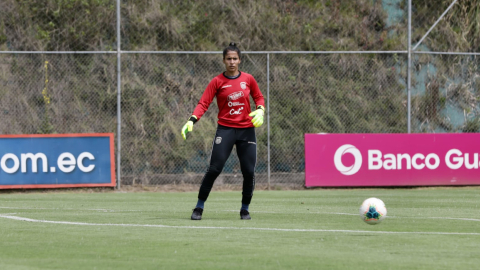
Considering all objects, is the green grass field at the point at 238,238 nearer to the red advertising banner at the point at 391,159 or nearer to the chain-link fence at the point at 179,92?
the red advertising banner at the point at 391,159

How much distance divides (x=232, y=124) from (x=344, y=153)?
8.90 meters

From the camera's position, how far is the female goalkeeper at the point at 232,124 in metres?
9.39

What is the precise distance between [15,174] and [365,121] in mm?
9770

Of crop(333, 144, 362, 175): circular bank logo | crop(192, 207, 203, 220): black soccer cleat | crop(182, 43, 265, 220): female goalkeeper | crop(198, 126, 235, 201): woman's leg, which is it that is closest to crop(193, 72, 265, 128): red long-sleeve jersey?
crop(182, 43, 265, 220): female goalkeeper

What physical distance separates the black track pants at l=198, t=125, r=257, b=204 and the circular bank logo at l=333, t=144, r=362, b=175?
8577mm

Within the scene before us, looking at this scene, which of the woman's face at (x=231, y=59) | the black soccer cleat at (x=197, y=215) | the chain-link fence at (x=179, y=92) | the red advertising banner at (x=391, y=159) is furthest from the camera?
the chain-link fence at (x=179, y=92)

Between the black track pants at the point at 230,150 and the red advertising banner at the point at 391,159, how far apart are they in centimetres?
847

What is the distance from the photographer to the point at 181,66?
2166 centimetres

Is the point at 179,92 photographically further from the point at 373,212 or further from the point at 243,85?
the point at 373,212

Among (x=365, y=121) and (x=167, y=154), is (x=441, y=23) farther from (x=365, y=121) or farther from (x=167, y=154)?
(x=167, y=154)

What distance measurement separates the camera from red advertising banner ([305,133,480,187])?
1789cm

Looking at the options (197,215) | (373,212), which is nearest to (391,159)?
(197,215)

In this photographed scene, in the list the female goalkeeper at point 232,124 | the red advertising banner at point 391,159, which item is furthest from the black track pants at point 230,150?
the red advertising banner at point 391,159

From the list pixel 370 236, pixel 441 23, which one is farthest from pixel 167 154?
pixel 370 236
